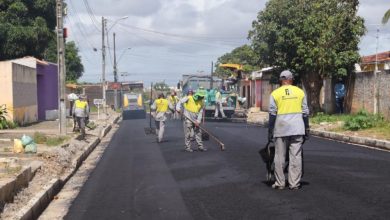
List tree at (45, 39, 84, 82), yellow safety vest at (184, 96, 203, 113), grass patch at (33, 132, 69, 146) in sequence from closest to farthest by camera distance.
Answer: yellow safety vest at (184, 96, 203, 113)
grass patch at (33, 132, 69, 146)
tree at (45, 39, 84, 82)

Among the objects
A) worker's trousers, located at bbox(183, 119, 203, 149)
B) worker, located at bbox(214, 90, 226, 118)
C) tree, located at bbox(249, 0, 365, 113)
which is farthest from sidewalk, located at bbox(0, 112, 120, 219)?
worker, located at bbox(214, 90, 226, 118)

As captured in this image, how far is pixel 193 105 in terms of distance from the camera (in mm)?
16172

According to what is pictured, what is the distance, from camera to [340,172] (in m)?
11.1

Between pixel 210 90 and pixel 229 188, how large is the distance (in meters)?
25.5

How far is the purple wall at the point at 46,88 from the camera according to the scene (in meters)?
35.8

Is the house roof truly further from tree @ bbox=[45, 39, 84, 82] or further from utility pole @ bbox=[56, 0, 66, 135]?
tree @ bbox=[45, 39, 84, 82]

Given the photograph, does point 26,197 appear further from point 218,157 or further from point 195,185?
point 218,157

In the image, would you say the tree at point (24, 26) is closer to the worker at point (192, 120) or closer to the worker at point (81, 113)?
the worker at point (81, 113)

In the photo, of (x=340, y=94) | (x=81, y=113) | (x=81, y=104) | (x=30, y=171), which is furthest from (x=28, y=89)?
(x=30, y=171)

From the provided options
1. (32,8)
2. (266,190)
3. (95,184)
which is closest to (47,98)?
(32,8)

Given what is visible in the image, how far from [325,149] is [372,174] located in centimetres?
499

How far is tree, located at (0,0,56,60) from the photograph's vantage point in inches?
1398

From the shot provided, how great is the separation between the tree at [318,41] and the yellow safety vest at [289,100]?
62.0 ft

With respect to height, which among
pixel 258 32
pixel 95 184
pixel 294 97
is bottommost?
pixel 95 184
